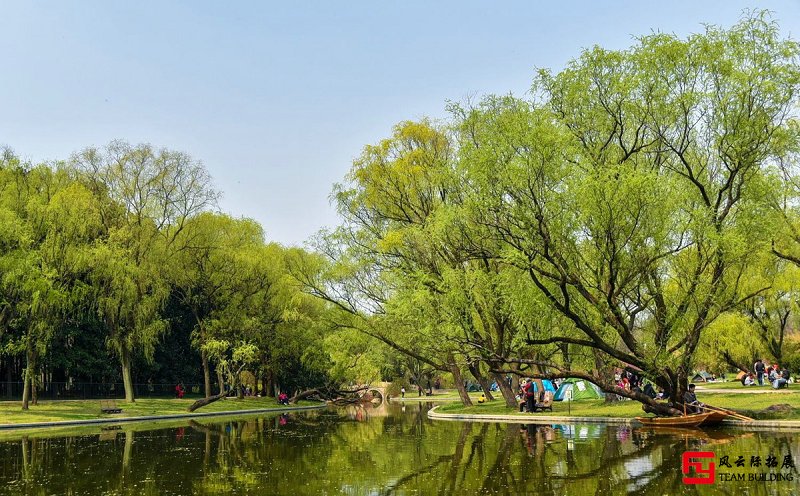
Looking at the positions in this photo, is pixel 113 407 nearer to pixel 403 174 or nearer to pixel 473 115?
pixel 403 174

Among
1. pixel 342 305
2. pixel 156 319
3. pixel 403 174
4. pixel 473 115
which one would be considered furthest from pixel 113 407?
pixel 473 115

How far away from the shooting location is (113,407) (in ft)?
122

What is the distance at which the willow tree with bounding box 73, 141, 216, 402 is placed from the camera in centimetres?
4078

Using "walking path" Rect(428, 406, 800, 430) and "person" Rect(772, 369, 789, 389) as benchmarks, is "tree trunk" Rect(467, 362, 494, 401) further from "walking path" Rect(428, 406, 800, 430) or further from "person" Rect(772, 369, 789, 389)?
"person" Rect(772, 369, 789, 389)

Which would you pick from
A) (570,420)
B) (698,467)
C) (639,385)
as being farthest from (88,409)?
(698,467)

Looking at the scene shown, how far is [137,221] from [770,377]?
125 feet

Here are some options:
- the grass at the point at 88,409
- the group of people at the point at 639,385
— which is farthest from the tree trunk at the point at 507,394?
the grass at the point at 88,409

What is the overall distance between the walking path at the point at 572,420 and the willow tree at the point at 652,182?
2.16m

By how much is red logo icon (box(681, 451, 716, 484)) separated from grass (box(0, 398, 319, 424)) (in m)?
28.2

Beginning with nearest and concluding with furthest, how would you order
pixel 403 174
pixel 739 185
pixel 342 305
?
pixel 739 185 < pixel 403 174 < pixel 342 305

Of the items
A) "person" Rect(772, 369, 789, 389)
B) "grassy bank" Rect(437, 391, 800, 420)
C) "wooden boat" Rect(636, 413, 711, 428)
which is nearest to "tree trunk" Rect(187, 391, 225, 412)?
"grassy bank" Rect(437, 391, 800, 420)

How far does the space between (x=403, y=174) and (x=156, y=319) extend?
1911cm

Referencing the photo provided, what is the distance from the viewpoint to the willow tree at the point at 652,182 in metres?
21.4

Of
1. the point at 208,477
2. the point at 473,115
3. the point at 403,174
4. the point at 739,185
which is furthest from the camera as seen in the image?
the point at 403,174
